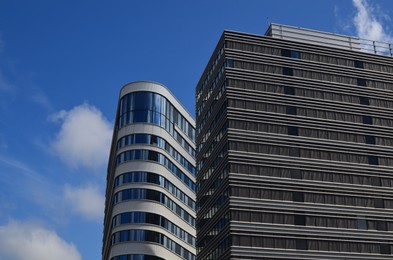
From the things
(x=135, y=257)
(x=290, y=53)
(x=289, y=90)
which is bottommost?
(x=135, y=257)

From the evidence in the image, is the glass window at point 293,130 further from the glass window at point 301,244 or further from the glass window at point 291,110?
the glass window at point 301,244

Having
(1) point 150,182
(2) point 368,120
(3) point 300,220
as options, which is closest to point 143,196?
(1) point 150,182

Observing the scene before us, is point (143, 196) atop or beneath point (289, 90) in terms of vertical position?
beneath

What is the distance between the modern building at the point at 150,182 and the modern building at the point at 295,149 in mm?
8370

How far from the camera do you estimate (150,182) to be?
10731 centimetres

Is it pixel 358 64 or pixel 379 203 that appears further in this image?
pixel 358 64

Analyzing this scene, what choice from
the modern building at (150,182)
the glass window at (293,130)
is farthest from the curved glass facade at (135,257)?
the glass window at (293,130)

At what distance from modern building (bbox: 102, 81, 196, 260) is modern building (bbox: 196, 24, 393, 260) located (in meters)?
8.37

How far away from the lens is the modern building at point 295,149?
3369 inches

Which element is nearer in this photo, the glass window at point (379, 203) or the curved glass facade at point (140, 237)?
the glass window at point (379, 203)

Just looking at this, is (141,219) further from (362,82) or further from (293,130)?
(362,82)

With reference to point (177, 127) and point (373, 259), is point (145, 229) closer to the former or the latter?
point (177, 127)

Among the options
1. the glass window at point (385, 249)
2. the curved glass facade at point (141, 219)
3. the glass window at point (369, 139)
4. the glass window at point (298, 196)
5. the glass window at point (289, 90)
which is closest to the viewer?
the glass window at point (385, 249)

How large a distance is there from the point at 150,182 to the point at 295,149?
91.8 feet
